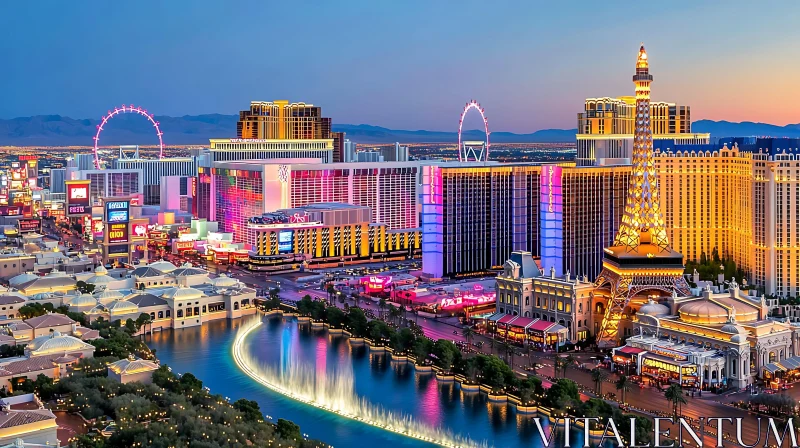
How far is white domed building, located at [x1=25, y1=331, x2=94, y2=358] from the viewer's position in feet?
210

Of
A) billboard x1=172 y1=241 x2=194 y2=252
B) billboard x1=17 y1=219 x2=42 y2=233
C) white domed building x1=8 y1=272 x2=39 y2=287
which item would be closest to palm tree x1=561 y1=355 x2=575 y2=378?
white domed building x1=8 y1=272 x2=39 y2=287

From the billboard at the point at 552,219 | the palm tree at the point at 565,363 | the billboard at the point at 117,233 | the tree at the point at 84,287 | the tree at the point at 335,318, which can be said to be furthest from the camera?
the billboard at the point at 117,233

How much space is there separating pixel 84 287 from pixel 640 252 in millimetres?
48262

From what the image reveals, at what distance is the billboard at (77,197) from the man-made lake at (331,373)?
70.9 metres

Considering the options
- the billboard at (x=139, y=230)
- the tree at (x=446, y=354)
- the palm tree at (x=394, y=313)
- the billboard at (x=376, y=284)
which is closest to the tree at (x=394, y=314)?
the palm tree at (x=394, y=313)

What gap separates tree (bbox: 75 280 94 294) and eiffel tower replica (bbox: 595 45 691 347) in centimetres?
4413

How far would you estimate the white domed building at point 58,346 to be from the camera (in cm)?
6406

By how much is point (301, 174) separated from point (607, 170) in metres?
41.6

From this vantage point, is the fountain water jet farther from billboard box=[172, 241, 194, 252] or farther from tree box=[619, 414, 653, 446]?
billboard box=[172, 241, 194, 252]

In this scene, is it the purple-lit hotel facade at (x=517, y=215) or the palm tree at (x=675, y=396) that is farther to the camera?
the purple-lit hotel facade at (x=517, y=215)

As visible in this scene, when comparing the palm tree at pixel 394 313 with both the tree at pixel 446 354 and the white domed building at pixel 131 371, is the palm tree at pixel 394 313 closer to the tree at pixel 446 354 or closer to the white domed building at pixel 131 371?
the tree at pixel 446 354

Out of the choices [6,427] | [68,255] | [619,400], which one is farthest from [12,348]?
[68,255]

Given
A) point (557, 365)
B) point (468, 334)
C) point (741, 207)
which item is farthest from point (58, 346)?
point (741, 207)

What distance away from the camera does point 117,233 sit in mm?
114125
